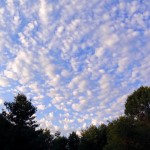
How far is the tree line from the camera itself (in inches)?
2064

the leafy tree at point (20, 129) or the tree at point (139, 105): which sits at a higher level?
the tree at point (139, 105)

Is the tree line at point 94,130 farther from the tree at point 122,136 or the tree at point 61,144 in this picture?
the tree at point 61,144

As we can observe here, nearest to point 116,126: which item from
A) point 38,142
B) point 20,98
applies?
point 38,142

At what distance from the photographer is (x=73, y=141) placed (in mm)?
85312

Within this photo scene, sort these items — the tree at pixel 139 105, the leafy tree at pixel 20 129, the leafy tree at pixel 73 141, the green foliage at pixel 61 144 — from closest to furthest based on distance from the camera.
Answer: the leafy tree at pixel 20 129, the tree at pixel 139 105, the green foliage at pixel 61 144, the leafy tree at pixel 73 141

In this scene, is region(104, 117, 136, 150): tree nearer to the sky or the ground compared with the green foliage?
nearer to the ground

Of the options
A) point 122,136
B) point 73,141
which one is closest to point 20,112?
point 122,136

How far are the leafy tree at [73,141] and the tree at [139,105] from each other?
16.6 m

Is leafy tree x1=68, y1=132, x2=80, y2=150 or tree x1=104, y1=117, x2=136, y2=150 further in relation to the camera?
leafy tree x1=68, y1=132, x2=80, y2=150

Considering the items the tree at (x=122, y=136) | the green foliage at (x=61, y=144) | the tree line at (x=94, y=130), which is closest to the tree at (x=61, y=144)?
the green foliage at (x=61, y=144)

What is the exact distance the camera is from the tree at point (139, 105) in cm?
7562

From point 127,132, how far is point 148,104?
2104cm

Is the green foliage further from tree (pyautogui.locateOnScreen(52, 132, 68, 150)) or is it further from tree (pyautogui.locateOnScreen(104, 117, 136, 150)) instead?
tree (pyautogui.locateOnScreen(104, 117, 136, 150))

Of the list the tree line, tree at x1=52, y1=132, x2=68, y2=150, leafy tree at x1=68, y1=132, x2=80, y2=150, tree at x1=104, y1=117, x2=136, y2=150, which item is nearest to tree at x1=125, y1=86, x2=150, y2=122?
the tree line
